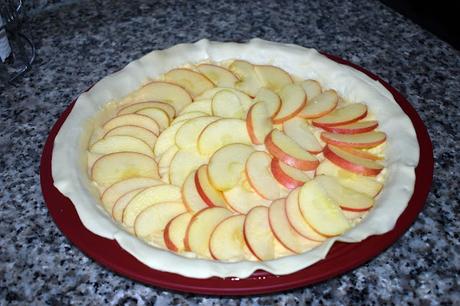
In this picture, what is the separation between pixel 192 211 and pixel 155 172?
0.21m

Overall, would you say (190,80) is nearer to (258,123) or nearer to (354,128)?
(258,123)

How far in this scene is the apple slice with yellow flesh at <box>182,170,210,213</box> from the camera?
1.39 metres

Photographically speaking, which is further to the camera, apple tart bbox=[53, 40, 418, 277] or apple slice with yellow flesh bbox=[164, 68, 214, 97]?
apple slice with yellow flesh bbox=[164, 68, 214, 97]

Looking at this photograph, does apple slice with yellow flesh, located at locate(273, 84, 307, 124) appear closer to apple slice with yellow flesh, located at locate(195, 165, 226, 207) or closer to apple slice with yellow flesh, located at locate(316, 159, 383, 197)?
apple slice with yellow flesh, located at locate(316, 159, 383, 197)

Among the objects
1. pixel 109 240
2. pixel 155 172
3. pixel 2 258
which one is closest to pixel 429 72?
pixel 155 172

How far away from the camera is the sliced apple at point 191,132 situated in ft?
5.21

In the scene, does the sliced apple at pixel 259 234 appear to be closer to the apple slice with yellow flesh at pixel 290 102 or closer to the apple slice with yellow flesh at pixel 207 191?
the apple slice with yellow flesh at pixel 207 191

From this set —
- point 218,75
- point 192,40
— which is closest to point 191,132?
point 218,75

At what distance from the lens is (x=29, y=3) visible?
2346mm

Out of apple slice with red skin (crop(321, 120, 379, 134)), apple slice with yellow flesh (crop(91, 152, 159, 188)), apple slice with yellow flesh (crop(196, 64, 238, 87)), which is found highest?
apple slice with red skin (crop(321, 120, 379, 134))

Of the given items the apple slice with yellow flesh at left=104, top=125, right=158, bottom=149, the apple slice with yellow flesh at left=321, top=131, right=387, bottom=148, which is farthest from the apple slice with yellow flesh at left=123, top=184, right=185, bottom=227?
the apple slice with yellow flesh at left=321, top=131, right=387, bottom=148

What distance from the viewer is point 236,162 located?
59.6 inches

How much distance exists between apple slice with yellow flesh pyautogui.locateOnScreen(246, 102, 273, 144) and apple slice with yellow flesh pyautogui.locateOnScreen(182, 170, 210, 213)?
25 cm

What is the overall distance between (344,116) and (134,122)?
0.62 meters
